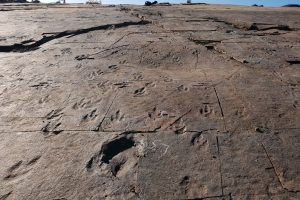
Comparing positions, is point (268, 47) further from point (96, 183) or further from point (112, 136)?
point (96, 183)

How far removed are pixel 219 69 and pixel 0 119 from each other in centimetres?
256

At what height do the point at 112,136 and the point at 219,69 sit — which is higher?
the point at 219,69

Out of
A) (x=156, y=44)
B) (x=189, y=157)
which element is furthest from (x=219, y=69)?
(x=189, y=157)

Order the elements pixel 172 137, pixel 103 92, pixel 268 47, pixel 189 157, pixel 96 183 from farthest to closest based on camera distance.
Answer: pixel 268 47 → pixel 103 92 → pixel 172 137 → pixel 189 157 → pixel 96 183

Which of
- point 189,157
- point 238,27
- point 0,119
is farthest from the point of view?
point 238,27

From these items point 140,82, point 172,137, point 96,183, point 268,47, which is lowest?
point 96,183

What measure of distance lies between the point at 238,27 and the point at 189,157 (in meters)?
4.34

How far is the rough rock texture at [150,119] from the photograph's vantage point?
173cm

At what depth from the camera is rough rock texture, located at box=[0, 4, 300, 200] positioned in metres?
1.73

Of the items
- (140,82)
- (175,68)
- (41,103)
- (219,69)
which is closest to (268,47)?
(219,69)

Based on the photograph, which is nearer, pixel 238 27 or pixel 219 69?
pixel 219 69

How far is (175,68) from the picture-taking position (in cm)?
348

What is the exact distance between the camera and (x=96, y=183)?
1.73m

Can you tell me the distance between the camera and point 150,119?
236 cm
